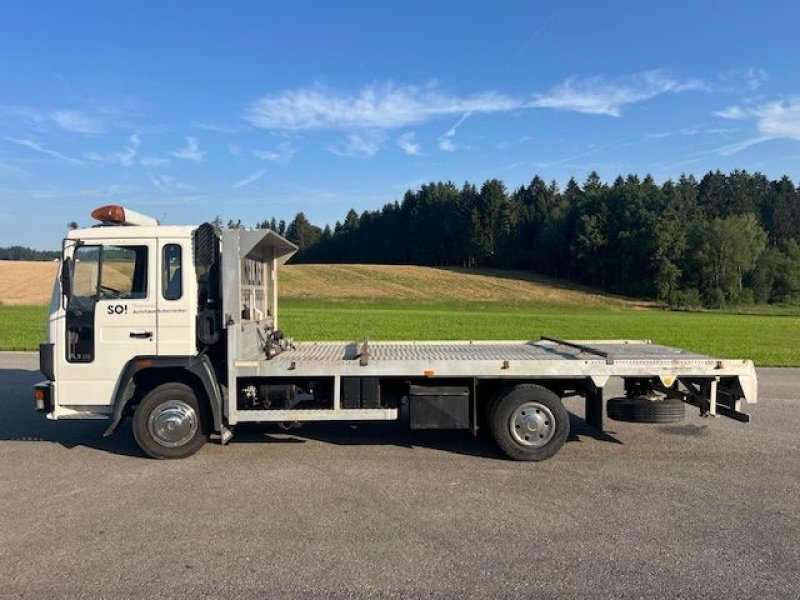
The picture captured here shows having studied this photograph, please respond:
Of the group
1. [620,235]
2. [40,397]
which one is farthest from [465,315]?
[620,235]

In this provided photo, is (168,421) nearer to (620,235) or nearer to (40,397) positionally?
(40,397)

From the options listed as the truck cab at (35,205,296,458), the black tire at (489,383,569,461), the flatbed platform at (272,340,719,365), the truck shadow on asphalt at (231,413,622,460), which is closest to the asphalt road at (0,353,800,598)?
the truck shadow on asphalt at (231,413,622,460)

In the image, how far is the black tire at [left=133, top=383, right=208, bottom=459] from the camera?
6613 millimetres

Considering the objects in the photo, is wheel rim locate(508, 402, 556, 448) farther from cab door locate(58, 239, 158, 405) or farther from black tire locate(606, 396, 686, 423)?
cab door locate(58, 239, 158, 405)

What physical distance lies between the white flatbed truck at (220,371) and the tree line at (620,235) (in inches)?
3026

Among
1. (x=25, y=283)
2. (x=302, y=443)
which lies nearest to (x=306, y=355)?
(x=302, y=443)

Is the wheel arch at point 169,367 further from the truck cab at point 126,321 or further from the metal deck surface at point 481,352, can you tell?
the metal deck surface at point 481,352

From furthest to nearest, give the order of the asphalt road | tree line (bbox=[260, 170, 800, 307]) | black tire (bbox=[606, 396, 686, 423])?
tree line (bbox=[260, 170, 800, 307]) → black tire (bbox=[606, 396, 686, 423]) → the asphalt road

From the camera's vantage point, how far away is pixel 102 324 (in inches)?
257

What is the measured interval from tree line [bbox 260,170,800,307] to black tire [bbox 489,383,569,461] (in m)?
77.1

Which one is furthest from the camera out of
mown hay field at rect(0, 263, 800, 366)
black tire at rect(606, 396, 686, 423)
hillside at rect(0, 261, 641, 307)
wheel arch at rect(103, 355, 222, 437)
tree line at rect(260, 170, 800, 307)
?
tree line at rect(260, 170, 800, 307)

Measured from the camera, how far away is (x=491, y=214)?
111 meters

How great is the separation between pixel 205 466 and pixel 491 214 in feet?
352

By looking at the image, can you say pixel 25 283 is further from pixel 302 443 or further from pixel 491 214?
pixel 491 214
